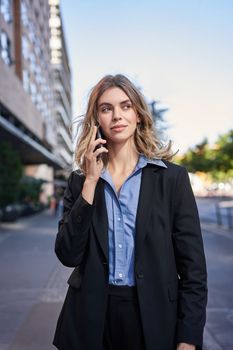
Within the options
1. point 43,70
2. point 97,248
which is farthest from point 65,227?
point 43,70

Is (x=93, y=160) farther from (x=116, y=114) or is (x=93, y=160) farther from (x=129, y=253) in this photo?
(x=129, y=253)

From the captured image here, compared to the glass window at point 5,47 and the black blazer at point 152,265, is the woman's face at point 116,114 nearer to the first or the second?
the black blazer at point 152,265

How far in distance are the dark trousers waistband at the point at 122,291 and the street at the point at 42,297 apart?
3.10 m

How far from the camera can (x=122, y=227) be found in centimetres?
197

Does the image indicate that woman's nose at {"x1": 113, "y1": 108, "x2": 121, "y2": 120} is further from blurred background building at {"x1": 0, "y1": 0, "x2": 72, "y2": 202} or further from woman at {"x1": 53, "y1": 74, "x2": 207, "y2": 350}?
blurred background building at {"x1": 0, "y1": 0, "x2": 72, "y2": 202}

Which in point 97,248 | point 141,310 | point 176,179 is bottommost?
point 141,310

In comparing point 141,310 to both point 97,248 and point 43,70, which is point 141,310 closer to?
point 97,248

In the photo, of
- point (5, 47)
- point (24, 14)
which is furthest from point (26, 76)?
point (5, 47)

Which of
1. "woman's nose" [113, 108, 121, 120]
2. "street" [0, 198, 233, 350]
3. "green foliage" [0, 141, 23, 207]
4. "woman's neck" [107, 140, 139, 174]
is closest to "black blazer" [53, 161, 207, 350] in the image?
"woman's neck" [107, 140, 139, 174]

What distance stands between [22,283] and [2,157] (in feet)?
47.0

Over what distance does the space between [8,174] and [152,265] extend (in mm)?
20625

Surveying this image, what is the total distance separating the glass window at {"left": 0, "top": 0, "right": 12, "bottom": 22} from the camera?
1116 inches

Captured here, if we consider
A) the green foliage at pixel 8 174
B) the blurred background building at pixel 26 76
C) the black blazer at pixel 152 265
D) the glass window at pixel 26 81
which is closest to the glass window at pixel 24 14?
the blurred background building at pixel 26 76

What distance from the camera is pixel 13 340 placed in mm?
4996
